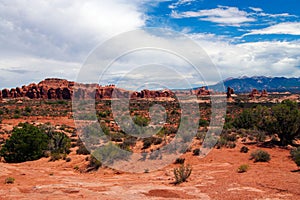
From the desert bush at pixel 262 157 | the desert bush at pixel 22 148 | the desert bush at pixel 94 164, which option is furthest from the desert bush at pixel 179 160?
the desert bush at pixel 22 148

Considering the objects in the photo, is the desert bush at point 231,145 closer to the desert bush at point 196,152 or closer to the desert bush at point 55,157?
the desert bush at point 196,152

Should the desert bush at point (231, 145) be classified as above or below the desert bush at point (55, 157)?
above

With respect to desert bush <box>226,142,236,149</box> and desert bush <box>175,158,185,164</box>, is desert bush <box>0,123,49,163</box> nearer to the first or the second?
desert bush <box>175,158,185,164</box>

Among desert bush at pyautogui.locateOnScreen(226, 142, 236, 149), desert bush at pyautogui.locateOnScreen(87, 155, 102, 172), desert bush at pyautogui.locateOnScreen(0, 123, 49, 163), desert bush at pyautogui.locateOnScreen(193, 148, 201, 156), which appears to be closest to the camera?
desert bush at pyautogui.locateOnScreen(87, 155, 102, 172)

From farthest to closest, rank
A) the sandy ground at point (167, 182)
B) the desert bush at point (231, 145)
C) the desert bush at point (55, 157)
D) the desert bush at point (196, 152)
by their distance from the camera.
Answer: the desert bush at point (231, 145) < the desert bush at point (55, 157) < the desert bush at point (196, 152) < the sandy ground at point (167, 182)

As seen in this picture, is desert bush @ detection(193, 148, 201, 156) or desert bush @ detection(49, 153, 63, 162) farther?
desert bush @ detection(49, 153, 63, 162)

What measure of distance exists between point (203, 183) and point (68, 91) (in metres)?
91.9

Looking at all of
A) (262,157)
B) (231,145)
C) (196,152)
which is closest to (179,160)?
(196,152)

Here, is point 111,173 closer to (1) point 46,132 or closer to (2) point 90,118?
(1) point 46,132

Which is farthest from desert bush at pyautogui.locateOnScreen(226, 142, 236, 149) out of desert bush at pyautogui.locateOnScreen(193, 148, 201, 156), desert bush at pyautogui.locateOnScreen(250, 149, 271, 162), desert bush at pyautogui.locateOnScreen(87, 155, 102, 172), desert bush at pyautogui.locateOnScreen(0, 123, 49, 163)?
desert bush at pyautogui.locateOnScreen(0, 123, 49, 163)

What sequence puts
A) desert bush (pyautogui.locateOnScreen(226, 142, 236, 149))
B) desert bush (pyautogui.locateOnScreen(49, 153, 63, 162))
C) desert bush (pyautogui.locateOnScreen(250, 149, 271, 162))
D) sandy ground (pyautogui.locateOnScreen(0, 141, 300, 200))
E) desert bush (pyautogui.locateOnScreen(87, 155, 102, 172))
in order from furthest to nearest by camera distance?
desert bush (pyautogui.locateOnScreen(226, 142, 236, 149))
desert bush (pyautogui.locateOnScreen(49, 153, 63, 162))
desert bush (pyautogui.locateOnScreen(87, 155, 102, 172))
desert bush (pyautogui.locateOnScreen(250, 149, 271, 162))
sandy ground (pyautogui.locateOnScreen(0, 141, 300, 200))

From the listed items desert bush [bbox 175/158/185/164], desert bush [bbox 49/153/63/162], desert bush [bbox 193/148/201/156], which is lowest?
desert bush [bbox 49/153/63/162]

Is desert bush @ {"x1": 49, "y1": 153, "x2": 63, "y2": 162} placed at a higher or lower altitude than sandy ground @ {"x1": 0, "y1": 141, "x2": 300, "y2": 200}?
lower

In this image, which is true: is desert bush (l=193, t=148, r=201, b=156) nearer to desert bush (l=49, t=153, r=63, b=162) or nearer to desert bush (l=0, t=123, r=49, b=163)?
desert bush (l=49, t=153, r=63, b=162)
